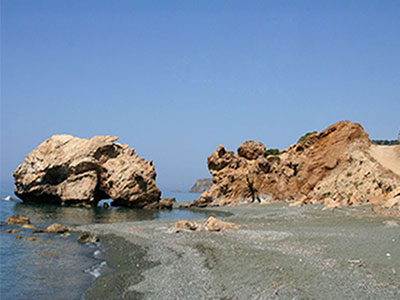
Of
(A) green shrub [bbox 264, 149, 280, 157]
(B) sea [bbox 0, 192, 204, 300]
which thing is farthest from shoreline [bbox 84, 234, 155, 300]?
(A) green shrub [bbox 264, 149, 280, 157]

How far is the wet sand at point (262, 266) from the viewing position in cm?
1056

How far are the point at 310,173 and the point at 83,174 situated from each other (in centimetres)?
3431

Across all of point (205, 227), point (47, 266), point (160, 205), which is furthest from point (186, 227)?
point (160, 205)

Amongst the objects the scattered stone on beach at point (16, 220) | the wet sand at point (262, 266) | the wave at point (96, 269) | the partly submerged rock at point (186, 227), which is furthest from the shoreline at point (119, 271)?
the scattered stone on beach at point (16, 220)

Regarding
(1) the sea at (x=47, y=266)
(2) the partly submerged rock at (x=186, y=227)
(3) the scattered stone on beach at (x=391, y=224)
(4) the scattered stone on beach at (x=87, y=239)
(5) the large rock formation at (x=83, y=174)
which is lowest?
(1) the sea at (x=47, y=266)

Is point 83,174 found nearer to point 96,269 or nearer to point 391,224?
point 96,269

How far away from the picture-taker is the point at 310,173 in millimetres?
54906

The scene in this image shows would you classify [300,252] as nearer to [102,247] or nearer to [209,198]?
[102,247]

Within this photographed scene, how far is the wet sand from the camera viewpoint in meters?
10.6

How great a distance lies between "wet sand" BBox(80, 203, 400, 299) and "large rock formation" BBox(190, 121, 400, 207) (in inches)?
828

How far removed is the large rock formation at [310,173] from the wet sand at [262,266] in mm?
21019

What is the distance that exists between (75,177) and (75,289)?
1752 inches

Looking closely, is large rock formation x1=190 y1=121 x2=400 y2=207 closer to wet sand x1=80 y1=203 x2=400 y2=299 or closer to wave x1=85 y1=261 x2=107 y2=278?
wet sand x1=80 y1=203 x2=400 y2=299

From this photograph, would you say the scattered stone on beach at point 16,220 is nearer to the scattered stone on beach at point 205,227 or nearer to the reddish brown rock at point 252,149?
the scattered stone on beach at point 205,227
